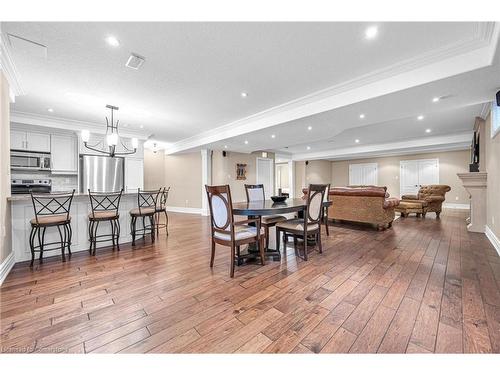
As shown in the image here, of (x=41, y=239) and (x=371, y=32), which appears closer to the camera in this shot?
(x=371, y=32)

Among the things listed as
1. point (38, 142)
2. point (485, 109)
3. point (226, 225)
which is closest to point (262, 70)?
point (226, 225)

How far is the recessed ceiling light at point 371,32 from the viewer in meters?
2.08

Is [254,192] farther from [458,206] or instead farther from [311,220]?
[458,206]

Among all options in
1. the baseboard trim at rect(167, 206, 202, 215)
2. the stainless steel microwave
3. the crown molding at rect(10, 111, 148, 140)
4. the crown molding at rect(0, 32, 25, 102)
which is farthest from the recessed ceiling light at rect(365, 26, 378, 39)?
the baseboard trim at rect(167, 206, 202, 215)

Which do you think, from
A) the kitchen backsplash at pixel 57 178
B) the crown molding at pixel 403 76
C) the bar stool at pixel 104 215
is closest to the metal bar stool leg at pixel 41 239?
the bar stool at pixel 104 215

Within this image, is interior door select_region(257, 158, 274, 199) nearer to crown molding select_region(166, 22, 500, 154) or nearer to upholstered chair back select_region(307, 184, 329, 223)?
crown molding select_region(166, 22, 500, 154)

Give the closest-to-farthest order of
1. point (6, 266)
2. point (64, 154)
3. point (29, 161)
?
point (6, 266) < point (29, 161) < point (64, 154)

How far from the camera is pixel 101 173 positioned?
5.56m

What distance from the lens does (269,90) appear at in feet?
11.4

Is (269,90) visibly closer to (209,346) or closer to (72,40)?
(72,40)

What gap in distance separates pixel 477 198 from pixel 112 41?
6.49m
